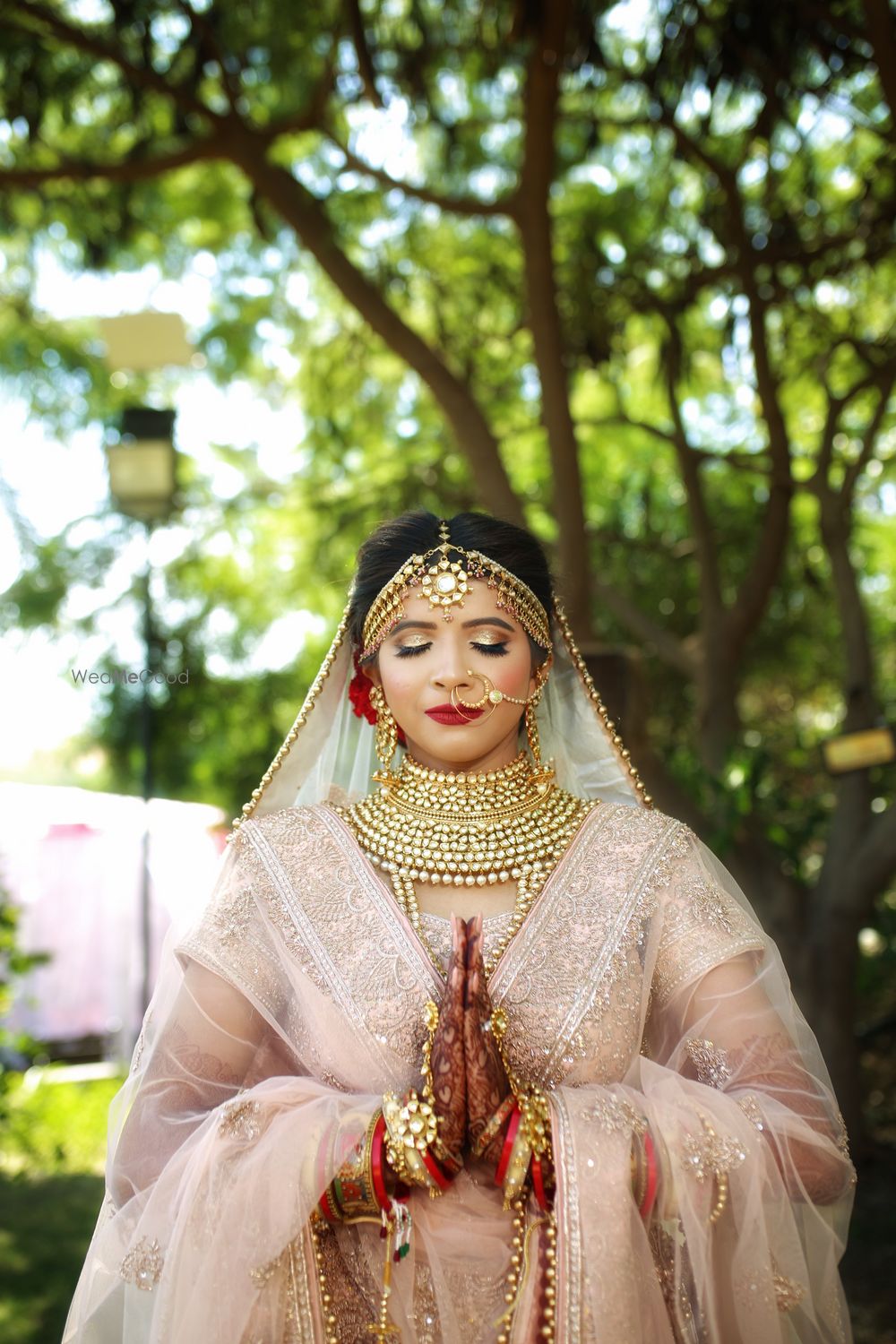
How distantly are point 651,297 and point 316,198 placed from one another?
1.75 meters

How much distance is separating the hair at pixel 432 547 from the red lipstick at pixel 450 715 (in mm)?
219

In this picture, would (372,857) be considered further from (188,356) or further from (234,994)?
(188,356)

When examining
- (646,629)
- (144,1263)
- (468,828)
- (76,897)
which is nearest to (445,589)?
(468,828)

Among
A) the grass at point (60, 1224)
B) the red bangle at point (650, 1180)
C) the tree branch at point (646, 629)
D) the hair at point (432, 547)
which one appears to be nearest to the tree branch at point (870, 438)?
the tree branch at point (646, 629)

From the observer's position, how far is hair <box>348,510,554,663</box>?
231 cm

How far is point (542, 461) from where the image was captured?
318 inches

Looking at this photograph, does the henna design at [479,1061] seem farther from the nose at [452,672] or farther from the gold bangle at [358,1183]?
the nose at [452,672]

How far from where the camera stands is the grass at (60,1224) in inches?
169

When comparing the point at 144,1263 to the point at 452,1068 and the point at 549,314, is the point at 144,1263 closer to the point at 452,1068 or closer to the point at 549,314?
the point at 452,1068

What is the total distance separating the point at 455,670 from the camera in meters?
2.14

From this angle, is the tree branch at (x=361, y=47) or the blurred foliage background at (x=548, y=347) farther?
the blurred foliage background at (x=548, y=347)

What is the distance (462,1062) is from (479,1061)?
2 cm

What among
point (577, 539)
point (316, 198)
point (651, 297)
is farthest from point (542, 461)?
point (577, 539)

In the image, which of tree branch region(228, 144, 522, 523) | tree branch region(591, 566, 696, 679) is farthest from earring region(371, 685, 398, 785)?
tree branch region(591, 566, 696, 679)
